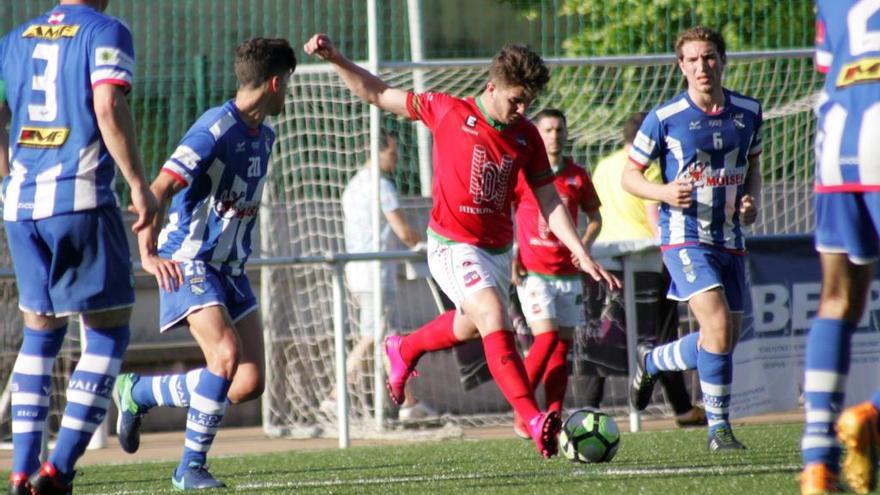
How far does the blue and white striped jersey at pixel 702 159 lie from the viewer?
8180 millimetres

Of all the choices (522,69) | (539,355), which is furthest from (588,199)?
(522,69)

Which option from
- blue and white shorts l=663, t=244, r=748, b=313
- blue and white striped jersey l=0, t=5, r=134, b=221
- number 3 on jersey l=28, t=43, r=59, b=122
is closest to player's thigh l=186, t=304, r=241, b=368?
blue and white striped jersey l=0, t=5, r=134, b=221

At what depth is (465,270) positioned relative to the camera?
755 cm

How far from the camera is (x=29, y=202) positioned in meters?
5.94

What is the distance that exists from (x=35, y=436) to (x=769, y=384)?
19.2 ft

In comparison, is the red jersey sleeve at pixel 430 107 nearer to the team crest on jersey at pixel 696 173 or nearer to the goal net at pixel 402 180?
the team crest on jersey at pixel 696 173

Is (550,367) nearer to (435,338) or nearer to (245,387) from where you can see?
(435,338)

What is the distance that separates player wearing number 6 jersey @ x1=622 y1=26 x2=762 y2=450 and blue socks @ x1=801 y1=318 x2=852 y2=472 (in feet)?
9.97

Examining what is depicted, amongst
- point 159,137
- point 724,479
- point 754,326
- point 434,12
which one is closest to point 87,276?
point 724,479

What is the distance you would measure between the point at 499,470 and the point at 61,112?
9.34ft

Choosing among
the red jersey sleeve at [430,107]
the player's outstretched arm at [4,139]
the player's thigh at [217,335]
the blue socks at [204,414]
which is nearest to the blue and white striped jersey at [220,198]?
the player's thigh at [217,335]

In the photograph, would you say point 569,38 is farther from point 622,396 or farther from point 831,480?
point 831,480

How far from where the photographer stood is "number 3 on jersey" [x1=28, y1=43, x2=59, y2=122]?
591cm

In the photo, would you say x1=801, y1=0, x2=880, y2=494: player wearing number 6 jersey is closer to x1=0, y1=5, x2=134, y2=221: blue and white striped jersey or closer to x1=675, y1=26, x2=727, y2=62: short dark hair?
x1=0, y1=5, x2=134, y2=221: blue and white striped jersey
